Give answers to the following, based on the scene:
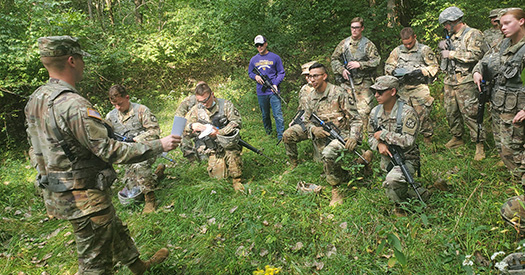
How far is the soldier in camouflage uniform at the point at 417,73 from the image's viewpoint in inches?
219

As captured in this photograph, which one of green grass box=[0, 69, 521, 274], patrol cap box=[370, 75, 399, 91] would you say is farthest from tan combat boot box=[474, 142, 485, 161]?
patrol cap box=[370, 75, 399, 91]

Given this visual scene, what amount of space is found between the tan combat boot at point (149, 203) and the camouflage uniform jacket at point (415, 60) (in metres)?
4.67

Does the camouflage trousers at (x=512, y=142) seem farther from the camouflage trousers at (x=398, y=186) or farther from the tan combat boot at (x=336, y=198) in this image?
the tan combat boot at (x=336, y=198)

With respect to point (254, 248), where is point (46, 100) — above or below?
above

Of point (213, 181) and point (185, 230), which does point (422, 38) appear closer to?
point (213, 181)

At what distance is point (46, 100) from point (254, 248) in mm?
2544

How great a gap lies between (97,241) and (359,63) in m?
5.20

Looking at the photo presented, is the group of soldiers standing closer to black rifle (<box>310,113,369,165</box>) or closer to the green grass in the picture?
black rifle (<box>310,113,369,165</box>)

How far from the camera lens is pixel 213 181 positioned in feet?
17.4

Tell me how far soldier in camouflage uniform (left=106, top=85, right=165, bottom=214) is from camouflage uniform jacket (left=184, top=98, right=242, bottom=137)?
0.68 meters

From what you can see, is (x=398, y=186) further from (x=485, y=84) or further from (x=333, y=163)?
(x=485, y=84)

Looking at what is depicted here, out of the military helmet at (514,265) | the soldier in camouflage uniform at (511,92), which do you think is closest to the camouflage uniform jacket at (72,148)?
the military helmet at (514,265)

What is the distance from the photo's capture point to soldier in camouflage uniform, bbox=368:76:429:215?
3.71 meters

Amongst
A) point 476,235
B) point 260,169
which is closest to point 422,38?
point 260,169
